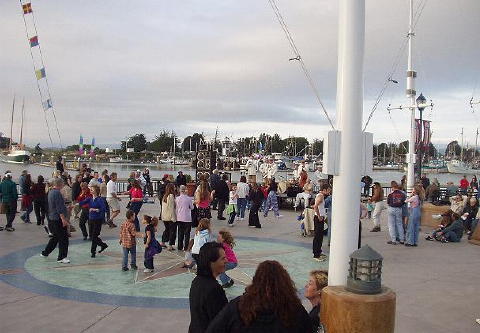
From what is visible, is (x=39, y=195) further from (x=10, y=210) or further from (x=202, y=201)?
(x=202, y=201)

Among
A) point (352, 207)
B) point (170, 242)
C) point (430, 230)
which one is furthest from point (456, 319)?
point (430, 230)

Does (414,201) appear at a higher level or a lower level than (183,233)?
higher

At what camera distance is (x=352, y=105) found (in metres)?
4.96

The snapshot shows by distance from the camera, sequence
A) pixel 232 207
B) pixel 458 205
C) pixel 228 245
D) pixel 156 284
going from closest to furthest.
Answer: pixel 228 245 → pixel 156 284 → pixel 232 207 → pixel 458 205

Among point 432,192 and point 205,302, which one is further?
point 432,192

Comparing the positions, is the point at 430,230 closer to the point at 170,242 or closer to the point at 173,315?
the point at 170,242

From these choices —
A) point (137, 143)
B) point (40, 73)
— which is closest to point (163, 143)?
point (137, 143)

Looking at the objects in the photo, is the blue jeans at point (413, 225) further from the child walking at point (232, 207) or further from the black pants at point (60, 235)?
the black pants at point (60, 235)

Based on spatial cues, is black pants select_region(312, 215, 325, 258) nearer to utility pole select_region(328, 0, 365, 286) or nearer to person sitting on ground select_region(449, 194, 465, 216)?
utility pole select_region(328, 0, 365, 286)

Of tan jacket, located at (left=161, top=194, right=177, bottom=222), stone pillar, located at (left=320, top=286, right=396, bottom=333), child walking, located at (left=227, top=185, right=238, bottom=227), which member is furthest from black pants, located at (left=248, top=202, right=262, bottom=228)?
stone pillar, located at (left=320, top=286, right=396, bottom=333)

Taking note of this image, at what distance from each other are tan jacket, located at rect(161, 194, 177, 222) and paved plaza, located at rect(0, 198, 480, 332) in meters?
0.84

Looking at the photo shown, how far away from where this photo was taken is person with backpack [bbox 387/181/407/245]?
13281mm

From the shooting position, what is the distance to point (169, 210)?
11.4 metres

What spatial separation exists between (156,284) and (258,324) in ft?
19.6
